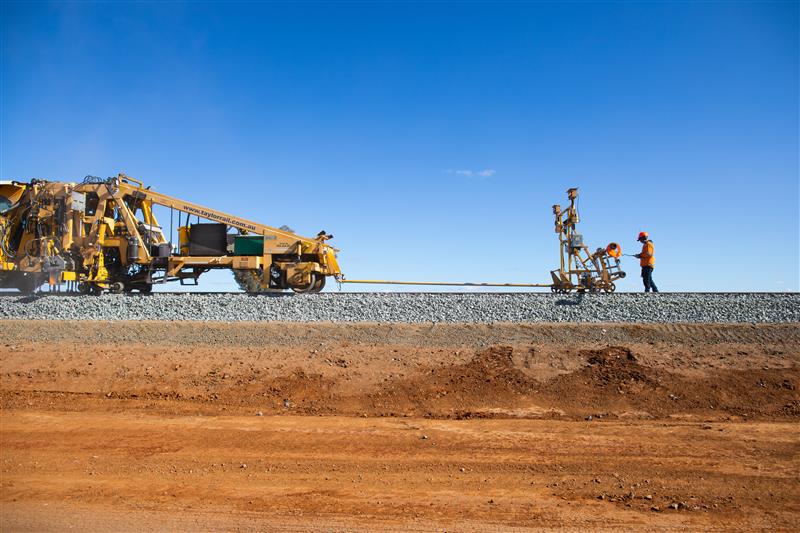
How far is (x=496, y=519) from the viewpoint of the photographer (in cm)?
569

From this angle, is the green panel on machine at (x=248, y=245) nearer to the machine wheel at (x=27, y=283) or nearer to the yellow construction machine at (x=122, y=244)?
the yellow construction machine at (x=122, y=244)

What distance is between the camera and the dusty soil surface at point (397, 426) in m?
5.94

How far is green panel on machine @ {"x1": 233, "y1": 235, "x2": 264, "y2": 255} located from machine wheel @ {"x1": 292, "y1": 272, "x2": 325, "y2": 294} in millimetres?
1671

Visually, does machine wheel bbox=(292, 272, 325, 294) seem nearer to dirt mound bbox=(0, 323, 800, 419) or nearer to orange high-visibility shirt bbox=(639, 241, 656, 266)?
dirt mound bbox=(0, 323, 800, 419)

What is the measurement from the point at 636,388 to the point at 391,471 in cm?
551

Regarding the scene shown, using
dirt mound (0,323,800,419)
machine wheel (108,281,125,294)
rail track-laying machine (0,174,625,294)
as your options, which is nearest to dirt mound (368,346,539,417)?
dirt mound (0,323,800,419)

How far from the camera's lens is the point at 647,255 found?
15.3 meters

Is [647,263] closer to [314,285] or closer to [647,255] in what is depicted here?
[647,255]

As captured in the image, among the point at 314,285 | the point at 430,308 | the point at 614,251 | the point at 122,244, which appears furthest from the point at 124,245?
the point at 614,251

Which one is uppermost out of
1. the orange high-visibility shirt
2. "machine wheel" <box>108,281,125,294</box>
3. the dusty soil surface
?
the orange high-visibility shirt

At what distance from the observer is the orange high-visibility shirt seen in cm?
1526

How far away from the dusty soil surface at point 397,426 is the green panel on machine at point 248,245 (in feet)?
15.1


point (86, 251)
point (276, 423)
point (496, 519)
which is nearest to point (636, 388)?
point (496, 519)

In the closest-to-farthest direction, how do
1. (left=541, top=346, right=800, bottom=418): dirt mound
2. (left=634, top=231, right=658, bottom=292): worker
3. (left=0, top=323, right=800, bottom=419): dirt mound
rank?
(left=541, top=346, right=800, bottom=418): dirt mound < (left=0, top=323, right=800, bottom=419): dirt mound < (left=634, top=231, right=658, bottom=292): worker
